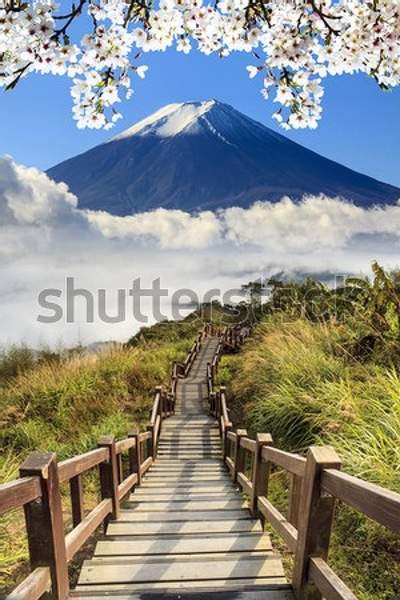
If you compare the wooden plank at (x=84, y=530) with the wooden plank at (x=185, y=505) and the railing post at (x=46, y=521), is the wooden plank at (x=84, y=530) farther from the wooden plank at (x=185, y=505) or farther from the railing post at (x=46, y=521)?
the wooden plank at (x=185, y=505)

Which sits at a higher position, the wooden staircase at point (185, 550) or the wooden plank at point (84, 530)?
the wooden plank at point (84, 530)

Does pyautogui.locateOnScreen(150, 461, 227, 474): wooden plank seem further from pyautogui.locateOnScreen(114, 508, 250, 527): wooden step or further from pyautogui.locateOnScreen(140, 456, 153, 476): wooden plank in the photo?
pyautogui.locateOnScreen(114, 508, 250, 527): wooden step

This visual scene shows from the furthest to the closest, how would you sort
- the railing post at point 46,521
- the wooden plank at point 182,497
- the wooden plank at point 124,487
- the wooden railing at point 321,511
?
the wooden plank at point 182,497 < the wooden plank at point 124,487 < the railing post at point 46,521 < the wooden railing at point 321,511

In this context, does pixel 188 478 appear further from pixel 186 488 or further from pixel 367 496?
pixel 367 496

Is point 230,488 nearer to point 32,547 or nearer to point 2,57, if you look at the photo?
point 32,547

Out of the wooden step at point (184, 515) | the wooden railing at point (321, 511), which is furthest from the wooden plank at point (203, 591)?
the wooden step at point (184, 515)

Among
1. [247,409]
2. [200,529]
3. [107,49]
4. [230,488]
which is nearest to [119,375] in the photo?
[247,409]
